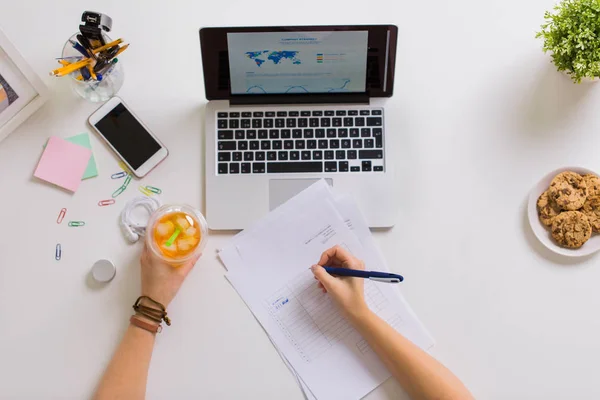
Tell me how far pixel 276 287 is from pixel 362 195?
24 centimetres

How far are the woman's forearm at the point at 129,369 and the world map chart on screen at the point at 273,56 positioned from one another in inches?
21.1

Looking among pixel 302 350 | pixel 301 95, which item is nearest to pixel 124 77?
pixel 301 95

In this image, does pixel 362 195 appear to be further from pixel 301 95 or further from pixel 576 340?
pixel 576 340

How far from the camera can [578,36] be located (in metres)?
0.95

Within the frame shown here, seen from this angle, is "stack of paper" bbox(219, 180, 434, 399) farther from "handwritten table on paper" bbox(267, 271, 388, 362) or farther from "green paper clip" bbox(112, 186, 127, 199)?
"green paper clip" bbox(112, 186, 127, 199)

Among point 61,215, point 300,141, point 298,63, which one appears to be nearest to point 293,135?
point 300,141

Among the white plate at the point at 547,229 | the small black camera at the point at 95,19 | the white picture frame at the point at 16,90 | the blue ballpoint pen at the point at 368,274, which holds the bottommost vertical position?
the blue ballpoint pen at the point at 368,274

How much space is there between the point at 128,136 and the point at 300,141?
336 mm

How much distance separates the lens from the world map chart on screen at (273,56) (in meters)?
0.98

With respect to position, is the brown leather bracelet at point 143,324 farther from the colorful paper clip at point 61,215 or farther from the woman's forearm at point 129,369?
the colorful paper clip at point 61,215

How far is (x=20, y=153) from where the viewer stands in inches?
41.9

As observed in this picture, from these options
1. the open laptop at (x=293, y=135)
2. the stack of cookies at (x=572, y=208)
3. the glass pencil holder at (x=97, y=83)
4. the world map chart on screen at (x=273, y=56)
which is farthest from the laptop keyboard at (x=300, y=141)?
the stack of cookies at (x=572, y=208)

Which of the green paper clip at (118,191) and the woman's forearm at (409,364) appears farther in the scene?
the green paper clip at (118,191)

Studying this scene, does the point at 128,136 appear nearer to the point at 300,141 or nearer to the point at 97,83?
the point at 97,83
